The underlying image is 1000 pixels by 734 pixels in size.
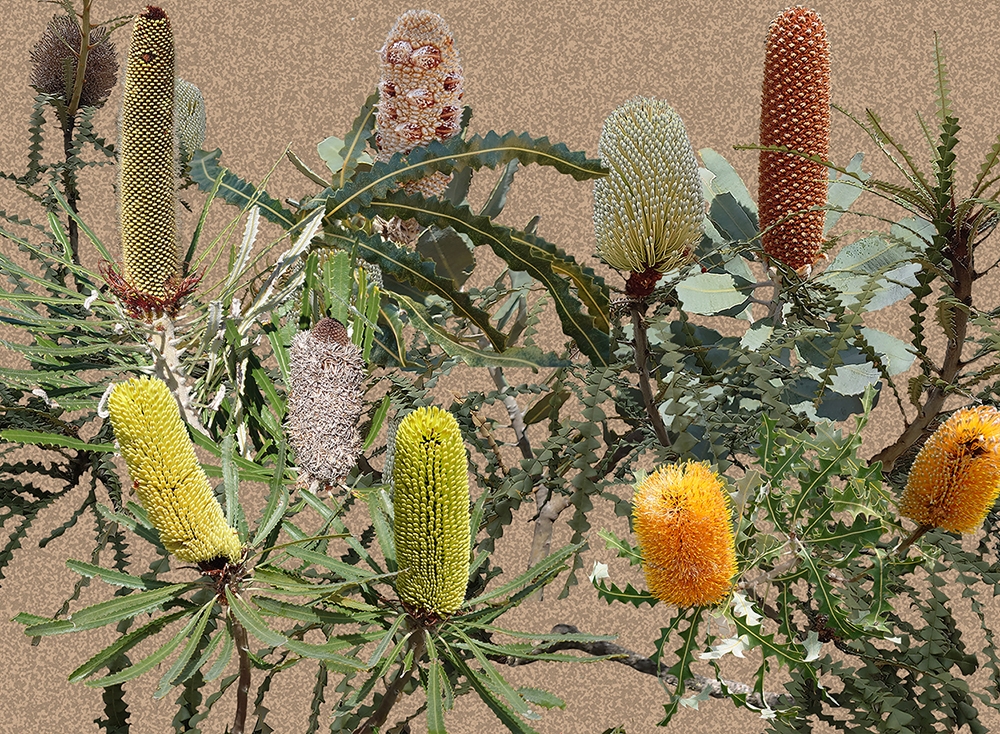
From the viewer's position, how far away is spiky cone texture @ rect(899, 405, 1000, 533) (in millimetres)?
1297

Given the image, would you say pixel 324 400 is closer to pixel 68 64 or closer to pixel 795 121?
pixel 795 121

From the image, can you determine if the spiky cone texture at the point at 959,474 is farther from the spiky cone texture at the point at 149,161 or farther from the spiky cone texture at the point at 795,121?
the spiky cone texture at the point at 149,161

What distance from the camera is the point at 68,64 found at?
2.27m

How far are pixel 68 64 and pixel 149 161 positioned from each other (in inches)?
32.6

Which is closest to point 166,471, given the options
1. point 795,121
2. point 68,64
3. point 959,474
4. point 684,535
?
point 684,535

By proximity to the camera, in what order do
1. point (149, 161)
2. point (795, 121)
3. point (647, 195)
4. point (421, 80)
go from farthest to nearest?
point (421, 80) < point (795, 121) < point (149, 161) < point (647, 195)

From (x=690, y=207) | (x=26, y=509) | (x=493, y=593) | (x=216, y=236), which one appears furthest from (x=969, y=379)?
(x=26, y=509)

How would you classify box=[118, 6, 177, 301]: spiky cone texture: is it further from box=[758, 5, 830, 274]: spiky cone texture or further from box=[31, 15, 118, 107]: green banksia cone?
box=[758, 5, 830, 274]: spiky cone texture

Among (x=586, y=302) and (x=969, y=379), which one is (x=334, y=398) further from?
(x=969, y=379)

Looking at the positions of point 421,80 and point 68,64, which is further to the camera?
point 68,64

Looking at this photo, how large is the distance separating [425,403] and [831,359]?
0.58 meters

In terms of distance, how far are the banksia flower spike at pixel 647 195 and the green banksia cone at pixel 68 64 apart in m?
1.30

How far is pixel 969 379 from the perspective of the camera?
5.21ft

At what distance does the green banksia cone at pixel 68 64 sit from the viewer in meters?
2.30
